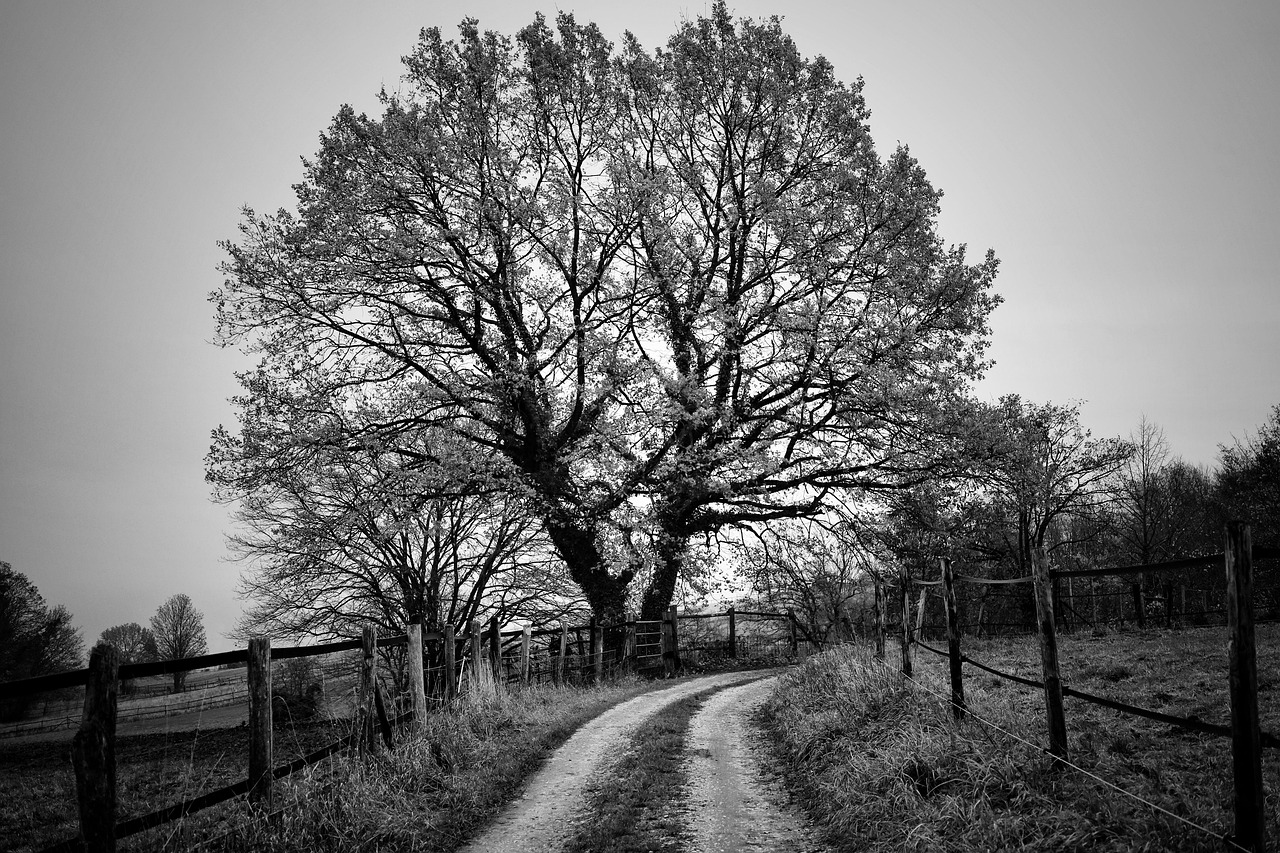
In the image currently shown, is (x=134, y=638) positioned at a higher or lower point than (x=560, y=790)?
lower

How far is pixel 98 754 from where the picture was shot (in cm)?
442

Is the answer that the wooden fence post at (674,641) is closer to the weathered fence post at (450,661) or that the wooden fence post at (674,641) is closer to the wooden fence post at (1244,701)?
the weathered fence post at (450,661)

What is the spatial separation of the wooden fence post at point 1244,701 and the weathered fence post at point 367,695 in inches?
274

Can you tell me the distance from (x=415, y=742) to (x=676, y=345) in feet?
43.5

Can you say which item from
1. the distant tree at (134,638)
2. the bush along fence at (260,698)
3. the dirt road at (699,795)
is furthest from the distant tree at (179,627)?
the dirt road at (699,795)

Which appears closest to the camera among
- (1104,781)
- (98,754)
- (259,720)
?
(98,754)

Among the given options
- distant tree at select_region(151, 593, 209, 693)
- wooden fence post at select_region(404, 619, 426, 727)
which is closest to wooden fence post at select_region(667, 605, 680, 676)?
wooden fence post at select_region(404, 619, 426, 727)

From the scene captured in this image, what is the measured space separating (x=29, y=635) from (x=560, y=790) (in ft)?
112

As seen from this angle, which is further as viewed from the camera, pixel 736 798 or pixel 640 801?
pixel 736 798

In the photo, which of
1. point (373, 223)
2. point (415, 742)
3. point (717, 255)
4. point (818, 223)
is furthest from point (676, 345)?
point (415, 742)

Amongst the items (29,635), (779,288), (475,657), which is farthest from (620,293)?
(29,635)

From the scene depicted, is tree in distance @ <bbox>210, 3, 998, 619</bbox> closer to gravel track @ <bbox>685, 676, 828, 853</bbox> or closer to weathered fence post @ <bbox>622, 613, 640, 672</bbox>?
weathered fence post @ <bbox>622, 613, 640, 672</bbox>

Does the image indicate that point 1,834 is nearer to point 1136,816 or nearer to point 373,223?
point 1136,816

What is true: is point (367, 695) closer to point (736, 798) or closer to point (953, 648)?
point (736, 798)
